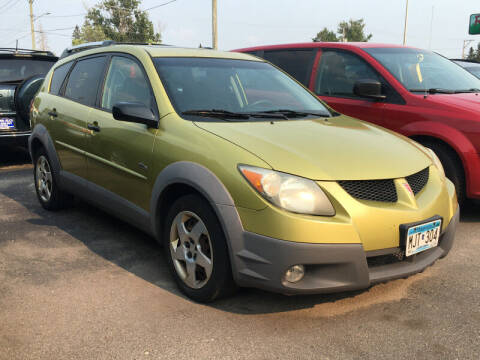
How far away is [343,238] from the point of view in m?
2.64

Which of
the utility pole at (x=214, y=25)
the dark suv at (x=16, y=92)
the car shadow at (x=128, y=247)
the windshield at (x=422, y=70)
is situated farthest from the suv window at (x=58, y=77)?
the utility pole at (x=214, y=25)

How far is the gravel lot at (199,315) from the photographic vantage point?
2.61 m

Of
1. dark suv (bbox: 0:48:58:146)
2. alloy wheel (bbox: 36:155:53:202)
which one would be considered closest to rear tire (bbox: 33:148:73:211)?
alloy wheel (bbox: 36:155:53:202)

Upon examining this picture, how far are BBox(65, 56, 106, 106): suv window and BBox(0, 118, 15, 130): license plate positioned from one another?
3134 millimetres

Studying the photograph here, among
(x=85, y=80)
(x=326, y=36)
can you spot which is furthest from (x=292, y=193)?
(x=326, y=36)

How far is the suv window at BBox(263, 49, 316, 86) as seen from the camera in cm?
589

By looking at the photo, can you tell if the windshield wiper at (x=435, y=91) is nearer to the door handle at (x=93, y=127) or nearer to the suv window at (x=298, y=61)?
the suv window at (x=298, y=61)

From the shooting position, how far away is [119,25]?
59156 millimetres

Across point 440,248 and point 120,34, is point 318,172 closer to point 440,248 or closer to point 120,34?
point 440,248

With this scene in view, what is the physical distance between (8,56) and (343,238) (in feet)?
22.7

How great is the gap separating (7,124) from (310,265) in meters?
6.28

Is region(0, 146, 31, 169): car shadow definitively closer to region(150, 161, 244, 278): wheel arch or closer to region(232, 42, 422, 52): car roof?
region(232, 42, 422, 52): car roof

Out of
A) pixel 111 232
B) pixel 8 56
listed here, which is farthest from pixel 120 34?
pixel 111 232

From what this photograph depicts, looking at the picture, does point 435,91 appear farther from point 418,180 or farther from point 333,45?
point 418,180
